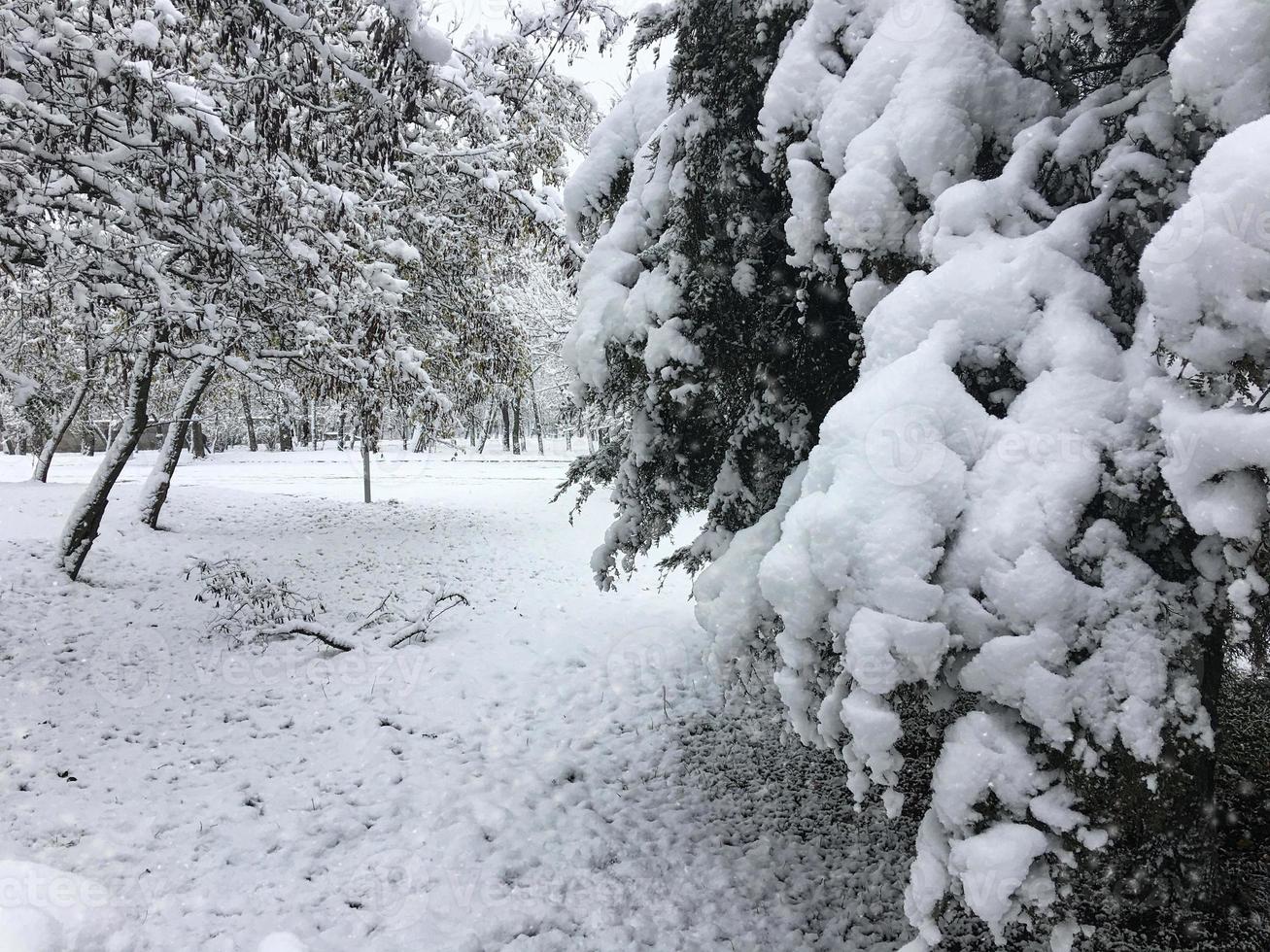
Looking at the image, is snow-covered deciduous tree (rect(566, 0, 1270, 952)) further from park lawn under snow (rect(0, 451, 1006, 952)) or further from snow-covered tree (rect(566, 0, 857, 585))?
park lawn under snow (rect(0, 451, 1006, 952))

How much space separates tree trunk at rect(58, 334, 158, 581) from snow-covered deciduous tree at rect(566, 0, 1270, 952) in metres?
8.04

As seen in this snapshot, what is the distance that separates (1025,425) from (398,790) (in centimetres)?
495

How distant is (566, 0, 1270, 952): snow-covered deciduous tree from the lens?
76.7 inches

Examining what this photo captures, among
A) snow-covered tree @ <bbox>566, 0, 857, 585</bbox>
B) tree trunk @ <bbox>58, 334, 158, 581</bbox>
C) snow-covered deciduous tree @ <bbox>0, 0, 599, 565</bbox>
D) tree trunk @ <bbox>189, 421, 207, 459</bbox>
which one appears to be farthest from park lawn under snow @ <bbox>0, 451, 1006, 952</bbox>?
tree trunk @ <bbox>189, 421, 207, 459</bbox>

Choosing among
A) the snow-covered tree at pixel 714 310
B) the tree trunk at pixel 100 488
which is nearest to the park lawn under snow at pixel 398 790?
the tree trunk at pixel 100 488

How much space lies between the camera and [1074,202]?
273 cm

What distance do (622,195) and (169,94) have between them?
286cm

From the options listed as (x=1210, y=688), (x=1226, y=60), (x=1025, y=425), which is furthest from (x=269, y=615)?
(x=1226, y=60)

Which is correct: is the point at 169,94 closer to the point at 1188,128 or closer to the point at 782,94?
the point at 782,94

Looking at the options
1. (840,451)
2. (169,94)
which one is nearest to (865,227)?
(840,451)

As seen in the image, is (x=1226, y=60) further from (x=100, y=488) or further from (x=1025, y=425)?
(x=100, y=488)

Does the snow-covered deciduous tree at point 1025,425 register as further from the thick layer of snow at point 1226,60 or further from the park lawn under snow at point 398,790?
the park lawn under snow at point 398,790

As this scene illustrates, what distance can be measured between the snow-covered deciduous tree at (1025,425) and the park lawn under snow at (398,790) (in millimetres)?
2095

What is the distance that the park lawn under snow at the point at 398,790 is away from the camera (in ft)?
12.8
